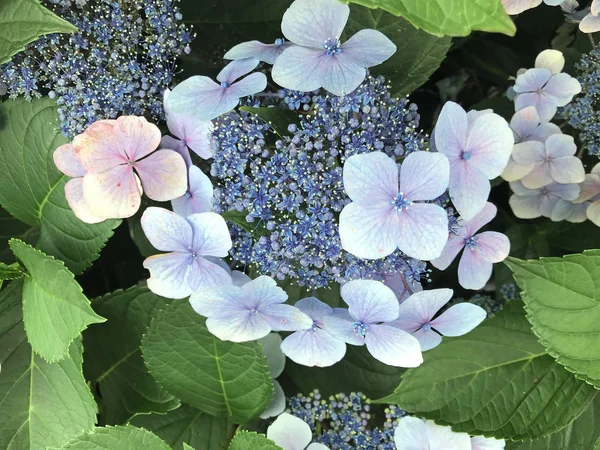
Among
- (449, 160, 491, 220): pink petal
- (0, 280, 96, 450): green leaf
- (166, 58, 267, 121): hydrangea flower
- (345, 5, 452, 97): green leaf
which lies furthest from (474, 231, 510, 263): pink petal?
(0, 280, 96, 450): green leaf

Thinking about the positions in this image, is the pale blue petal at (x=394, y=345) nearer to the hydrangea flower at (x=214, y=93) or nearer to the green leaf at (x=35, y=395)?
the hydrangea flower at (x=214, y=93)

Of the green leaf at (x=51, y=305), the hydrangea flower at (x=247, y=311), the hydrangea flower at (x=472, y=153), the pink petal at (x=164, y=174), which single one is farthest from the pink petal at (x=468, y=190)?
the green leaf at (x=51, y=305)

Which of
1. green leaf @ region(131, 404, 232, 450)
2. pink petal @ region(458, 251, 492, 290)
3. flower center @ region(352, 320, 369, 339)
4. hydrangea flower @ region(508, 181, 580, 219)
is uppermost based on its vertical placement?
flower center @ region(352, 320, 369, 339)

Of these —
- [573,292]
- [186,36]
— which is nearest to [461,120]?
[573,292]

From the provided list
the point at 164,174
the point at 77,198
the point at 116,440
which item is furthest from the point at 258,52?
the point at 116,440

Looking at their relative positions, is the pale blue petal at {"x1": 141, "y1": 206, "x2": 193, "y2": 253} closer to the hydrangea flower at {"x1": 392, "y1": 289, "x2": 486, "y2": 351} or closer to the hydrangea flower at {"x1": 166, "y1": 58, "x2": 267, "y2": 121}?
the hydrangea flower at {"x1": 166, "y1": 58, "x2": 267, "y2": 121}

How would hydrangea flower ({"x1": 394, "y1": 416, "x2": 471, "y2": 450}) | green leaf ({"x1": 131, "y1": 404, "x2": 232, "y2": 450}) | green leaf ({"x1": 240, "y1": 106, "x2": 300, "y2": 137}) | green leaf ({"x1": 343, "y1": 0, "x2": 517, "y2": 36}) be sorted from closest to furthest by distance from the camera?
green leaf ({"x1": 343, "y1": 0, "x2": 517, "y2": 36}) < green leaf ({"x1": 240, "y1": 106, "x2": 300, "y2": 137}) < hydrangea flower ({"x1": 394, "y1": 416, "x2": 471, "y2": 450}) < green leaf ({"x1": 131, "y1": 404, "x2": 232, "y2": 450})
